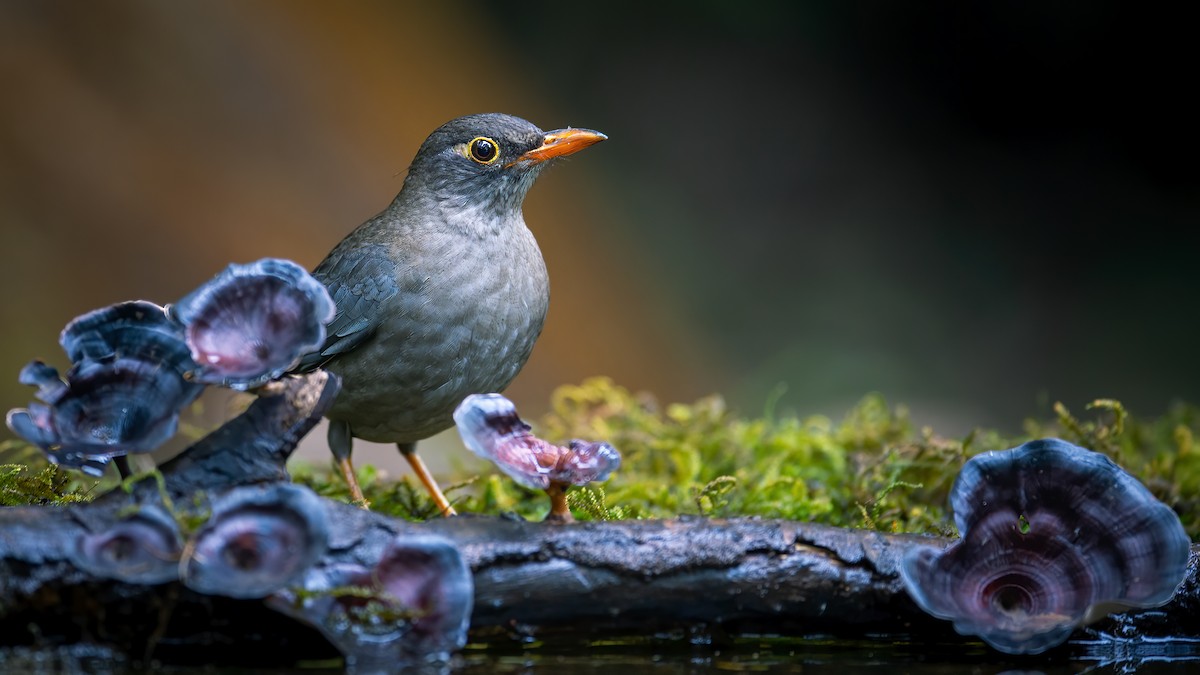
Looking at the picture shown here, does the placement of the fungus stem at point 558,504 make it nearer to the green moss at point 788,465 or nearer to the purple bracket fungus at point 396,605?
the purple bracket fungus at point 396,605

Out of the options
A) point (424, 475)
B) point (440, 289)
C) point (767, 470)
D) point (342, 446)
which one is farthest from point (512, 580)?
point (767, 470)

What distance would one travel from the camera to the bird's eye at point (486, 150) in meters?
4.24

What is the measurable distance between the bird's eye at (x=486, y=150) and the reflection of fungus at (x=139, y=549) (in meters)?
2.26

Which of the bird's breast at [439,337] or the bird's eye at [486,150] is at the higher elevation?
the bird's eye at [486,150]

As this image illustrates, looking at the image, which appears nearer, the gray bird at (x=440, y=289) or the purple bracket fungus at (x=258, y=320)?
the purple bracket fungus at (x=258, y=320)

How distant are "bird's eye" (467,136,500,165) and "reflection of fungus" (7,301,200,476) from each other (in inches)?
72.8

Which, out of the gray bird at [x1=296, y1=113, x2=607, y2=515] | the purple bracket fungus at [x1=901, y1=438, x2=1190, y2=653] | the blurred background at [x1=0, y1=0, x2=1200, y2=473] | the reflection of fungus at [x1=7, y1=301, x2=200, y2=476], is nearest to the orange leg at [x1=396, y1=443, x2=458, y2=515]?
the gray bird at [x1=296, y1=113, x2=607, y2=515]

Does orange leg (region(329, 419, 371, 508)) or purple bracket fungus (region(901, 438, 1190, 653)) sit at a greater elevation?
orange leg (region(329, 419, 371, 508))

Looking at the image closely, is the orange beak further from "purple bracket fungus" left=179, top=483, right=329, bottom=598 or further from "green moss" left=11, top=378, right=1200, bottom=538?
"purple bracket fungus" left=179, top=483, right=329, bottom=598

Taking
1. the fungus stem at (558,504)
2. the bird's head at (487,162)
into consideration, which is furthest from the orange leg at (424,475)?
the fungus stem at (558,504)

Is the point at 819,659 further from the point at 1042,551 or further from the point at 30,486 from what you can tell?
the point at 30,486

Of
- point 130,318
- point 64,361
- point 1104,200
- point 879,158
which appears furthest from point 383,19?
point 130,318

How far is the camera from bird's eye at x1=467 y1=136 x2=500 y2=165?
4241mm

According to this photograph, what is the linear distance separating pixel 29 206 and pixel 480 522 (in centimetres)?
763
